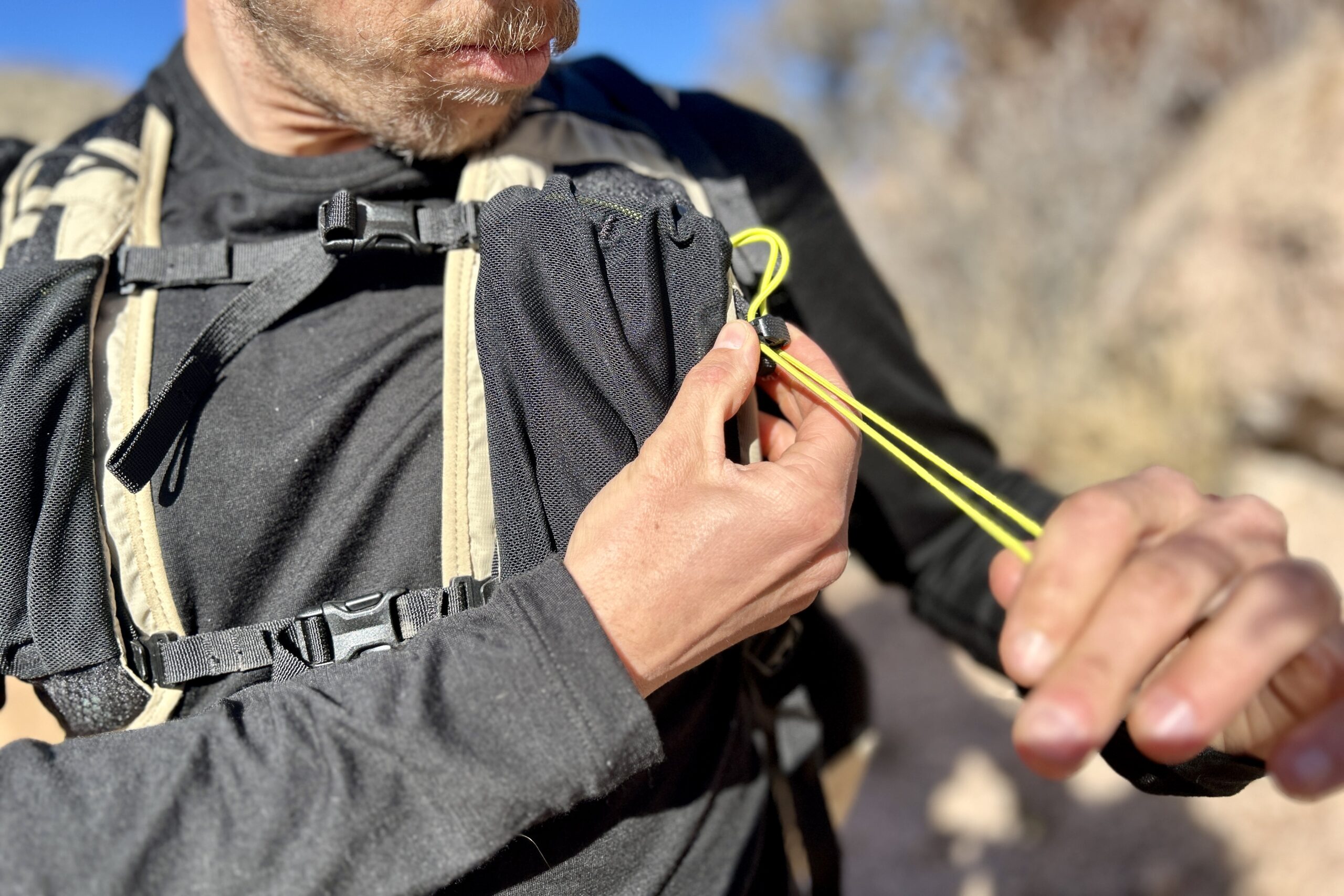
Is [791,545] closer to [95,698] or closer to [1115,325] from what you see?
[95,698]

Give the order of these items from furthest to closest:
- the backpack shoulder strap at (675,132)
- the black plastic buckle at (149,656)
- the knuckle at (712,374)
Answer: the backpack shoulder strap at (675,132)
the black plastic buckle at (149,656)
the knuckle at (712,374)

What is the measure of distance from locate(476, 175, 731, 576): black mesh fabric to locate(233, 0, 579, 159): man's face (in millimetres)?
213

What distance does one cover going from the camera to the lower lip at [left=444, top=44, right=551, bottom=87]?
3.44 feet

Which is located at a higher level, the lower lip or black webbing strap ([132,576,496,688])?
the lower lip

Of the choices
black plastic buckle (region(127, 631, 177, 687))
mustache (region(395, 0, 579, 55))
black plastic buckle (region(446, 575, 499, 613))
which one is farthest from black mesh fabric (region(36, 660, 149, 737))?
mustache (region(395, 0, 579, 55))

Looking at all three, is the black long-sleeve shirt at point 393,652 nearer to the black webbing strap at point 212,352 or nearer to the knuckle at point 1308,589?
the black webbing strap at point 212,352

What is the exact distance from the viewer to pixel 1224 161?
437 centimetres

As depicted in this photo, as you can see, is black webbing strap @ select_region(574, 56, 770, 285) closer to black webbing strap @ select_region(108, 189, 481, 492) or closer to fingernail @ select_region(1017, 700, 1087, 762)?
black webbing strap @ select_region(108, 189, 481, 492)

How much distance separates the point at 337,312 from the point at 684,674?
0.66 m

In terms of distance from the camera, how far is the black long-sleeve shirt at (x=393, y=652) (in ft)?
2.39

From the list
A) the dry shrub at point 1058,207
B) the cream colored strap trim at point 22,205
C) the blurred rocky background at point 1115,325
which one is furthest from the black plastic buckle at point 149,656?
the dry shrub at point 1058,207

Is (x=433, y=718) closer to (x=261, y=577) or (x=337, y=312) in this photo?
(x=261, y=577)

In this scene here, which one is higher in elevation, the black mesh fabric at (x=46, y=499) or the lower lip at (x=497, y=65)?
the lower lip at (x=497, y=65)

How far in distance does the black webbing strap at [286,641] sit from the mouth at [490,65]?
61cm
